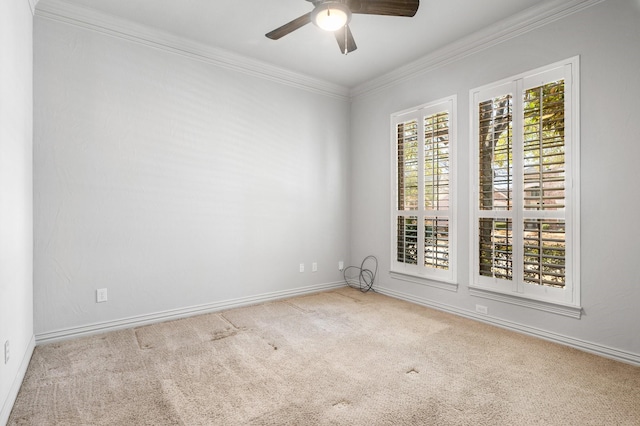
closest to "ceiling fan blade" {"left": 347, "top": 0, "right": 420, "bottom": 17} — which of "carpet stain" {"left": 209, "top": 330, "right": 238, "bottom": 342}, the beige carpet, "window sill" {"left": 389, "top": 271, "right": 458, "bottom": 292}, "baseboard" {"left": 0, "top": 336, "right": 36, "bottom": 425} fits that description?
the beige carpet

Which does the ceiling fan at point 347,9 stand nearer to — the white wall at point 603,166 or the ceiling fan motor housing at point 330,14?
the ceiling fan motor housing at point 330,14

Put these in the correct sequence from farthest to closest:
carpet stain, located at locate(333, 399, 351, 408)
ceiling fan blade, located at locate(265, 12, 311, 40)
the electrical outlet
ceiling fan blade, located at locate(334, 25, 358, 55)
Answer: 1. the electrical outlet
2. ceiling fan blade, located at locate(334, 25, 358, 55)
3. ceiling fan blade, located at locate(265, 12, 311, 40)
4. carpet stain, located at locate(333, 399, 351, 408)

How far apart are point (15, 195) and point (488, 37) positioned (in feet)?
13.2

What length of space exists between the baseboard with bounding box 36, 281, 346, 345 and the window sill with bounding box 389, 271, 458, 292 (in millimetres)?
1038

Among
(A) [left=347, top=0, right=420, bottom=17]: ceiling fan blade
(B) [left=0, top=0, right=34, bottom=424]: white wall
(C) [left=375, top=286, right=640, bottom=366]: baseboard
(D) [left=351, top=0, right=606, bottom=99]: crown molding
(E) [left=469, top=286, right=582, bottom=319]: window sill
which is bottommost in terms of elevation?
(C) [left=375, top=286, right=640, bottom=366]: baseboard

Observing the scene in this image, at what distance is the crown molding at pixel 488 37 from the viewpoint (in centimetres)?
280

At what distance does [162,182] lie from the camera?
3389 millimetres

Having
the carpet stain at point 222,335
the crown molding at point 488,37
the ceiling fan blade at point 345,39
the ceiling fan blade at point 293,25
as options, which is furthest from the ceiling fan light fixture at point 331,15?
the carpet stain at point 222,335

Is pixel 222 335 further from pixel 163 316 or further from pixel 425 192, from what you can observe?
pixel 425 192

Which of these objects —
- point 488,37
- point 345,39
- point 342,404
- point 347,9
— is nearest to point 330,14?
point 347,9

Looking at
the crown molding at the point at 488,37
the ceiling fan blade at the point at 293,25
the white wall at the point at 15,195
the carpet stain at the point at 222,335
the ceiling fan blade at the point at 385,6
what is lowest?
the carpet stain at the point at 222,335

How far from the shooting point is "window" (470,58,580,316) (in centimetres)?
278

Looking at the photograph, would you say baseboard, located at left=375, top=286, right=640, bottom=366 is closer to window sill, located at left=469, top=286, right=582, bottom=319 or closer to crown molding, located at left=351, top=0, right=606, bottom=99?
window sill, located at left=469, top=286, right=582, bottom=319

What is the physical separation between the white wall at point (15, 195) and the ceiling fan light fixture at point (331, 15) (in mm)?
1769
